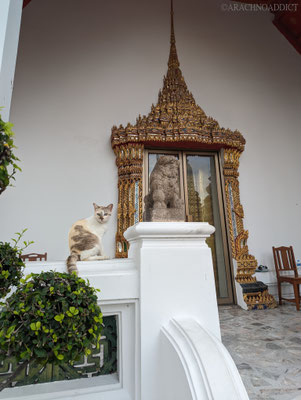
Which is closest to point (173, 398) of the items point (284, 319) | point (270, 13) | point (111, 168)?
point (284, 319)

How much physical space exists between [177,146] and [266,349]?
10.1 feet

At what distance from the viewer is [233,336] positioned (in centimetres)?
231

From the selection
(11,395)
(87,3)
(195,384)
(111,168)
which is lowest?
(11,395)

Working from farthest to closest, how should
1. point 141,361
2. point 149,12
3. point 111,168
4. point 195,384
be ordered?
1. point 149,12
2. point 111,168
3. point 141,361
4. point 195,384

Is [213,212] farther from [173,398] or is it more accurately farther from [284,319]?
[173,398]

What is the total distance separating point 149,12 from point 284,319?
5.84m

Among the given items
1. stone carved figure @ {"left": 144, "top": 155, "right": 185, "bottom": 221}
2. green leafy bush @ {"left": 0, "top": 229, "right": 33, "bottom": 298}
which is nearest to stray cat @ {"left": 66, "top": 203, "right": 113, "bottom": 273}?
stone carved figure @ {"left": 144, "top": 155, "right": 185, "bottom": 221}

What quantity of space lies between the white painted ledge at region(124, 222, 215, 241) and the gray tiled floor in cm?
107

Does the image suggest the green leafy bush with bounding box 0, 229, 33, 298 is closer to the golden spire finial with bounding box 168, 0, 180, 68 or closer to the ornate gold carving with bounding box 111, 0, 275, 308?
the ornate gold carving with bounding box 111, 0, 275, 308

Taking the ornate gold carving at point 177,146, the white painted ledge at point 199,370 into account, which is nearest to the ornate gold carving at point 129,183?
the ornate gold carving at point 177,146

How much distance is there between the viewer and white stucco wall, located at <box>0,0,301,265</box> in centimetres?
373

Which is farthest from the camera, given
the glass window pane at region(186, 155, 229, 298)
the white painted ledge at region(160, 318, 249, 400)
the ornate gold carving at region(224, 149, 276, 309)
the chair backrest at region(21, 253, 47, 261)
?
the glass window pane at region(186, 155, 229, 298)

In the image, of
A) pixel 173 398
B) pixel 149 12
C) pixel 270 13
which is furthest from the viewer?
pixel 270 13

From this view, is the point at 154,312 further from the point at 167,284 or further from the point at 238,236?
the point at 238,236
